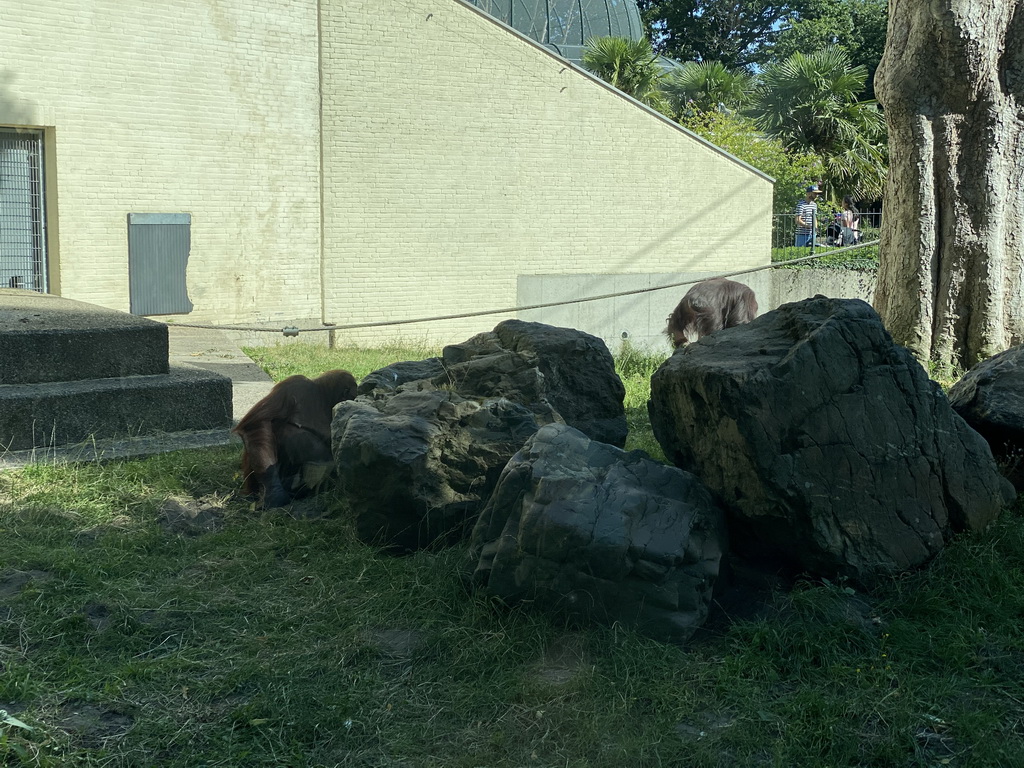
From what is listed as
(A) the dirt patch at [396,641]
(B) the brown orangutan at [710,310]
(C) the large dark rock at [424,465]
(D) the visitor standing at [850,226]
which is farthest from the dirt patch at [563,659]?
(D) the visitor standing at [850,226]

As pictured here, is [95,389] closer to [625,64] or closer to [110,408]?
[110,408]

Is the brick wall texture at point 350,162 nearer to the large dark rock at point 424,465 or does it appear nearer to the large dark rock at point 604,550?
the large dark rock at point 424,465

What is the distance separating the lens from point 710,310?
30.2ft

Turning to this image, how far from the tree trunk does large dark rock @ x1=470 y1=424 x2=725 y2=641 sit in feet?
18.3

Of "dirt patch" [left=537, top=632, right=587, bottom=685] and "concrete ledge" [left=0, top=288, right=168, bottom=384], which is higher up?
"concrete ledge" [left=0, top=288, right=168, bottom=384]

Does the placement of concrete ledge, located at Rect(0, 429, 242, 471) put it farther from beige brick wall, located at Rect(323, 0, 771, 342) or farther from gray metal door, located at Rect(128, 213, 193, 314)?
beige brick wall, located at Rect(323, 0, 771, 342)

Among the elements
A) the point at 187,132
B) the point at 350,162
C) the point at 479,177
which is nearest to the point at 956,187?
the point at 479,177

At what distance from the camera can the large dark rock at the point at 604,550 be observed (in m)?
4.12

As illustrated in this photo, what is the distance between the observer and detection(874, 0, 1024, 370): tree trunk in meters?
8.80

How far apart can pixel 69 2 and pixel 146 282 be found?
12.2 ft

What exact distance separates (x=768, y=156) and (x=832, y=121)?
2155mm

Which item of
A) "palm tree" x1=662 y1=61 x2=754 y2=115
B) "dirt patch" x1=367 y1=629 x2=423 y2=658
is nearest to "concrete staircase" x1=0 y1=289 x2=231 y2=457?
"dirt patch" x1=367 y1=629 x2=423 y2=658

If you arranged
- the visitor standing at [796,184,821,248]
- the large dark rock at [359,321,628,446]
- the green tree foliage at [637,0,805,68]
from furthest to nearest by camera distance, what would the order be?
the green tree foliage at [637,0,805,68] → the visitor standing at [796,184,821,248] → the large dark rock at [359,321,628,446]

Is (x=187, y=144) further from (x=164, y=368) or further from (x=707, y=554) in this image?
(x=707, y=554)
